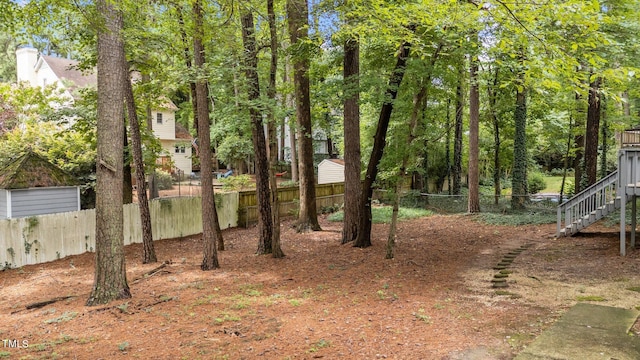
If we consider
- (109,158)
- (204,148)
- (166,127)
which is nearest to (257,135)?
(204,148)

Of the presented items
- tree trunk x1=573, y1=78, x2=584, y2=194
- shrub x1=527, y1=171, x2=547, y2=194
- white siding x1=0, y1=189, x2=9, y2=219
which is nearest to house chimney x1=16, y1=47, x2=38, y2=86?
white siding x1=0, y1=189, x2=9, y2=219

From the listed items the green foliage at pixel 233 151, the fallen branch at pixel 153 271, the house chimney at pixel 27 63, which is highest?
the house chimney at pixel 27 63

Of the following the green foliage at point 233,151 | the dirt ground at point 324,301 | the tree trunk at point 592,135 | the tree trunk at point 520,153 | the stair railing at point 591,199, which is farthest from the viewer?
the green foliage at point 233,151

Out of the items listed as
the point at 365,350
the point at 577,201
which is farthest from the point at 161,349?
the point at 577,201

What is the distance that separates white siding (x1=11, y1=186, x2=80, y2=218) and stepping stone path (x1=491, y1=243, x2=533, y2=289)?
40.8 feet

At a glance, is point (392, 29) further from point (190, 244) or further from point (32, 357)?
point (190, 244)

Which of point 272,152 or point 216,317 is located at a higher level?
point 272,152

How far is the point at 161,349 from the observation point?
16.8 feet

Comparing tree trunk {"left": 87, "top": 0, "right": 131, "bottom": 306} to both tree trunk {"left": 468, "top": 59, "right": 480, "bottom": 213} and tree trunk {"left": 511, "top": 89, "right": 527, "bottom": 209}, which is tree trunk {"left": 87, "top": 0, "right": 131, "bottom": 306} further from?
tree trunk {"left": 511, "top": 89, "right": 527, "bottom": 209}

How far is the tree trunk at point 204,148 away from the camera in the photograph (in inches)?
357

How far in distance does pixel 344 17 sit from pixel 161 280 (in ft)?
22.2

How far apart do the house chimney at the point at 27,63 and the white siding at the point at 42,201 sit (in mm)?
24322

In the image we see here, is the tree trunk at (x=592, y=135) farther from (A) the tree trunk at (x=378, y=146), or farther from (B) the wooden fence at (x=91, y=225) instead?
(B) the wooden fence at (x=91, y=225)

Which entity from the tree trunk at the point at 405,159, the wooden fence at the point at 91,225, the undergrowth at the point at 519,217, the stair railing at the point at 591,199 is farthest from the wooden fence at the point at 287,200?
the stair railing at the point at 591,199
